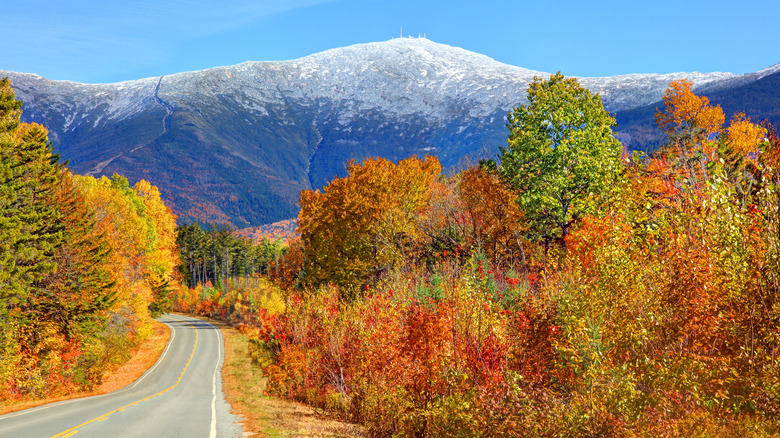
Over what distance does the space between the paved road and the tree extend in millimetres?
18762

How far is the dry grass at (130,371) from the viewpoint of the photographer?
27.2 meters

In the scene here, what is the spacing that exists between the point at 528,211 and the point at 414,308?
43.4 ft

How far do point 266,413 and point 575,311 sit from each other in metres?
17.3

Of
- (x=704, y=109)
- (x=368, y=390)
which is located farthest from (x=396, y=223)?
(x=704, y=109)

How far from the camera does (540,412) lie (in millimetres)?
10086

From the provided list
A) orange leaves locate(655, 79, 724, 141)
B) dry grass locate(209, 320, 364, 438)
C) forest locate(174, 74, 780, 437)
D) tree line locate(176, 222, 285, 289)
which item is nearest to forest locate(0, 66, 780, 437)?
forest locate(174, 74, 780, 437)

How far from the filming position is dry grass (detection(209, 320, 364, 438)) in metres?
17.5

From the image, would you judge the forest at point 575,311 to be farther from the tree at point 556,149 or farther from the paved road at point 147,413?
the paved road at point 147,413

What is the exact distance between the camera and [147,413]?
884 inches

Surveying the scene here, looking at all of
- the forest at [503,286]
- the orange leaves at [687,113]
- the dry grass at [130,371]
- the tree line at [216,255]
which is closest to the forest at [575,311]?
the forest at [503,286]

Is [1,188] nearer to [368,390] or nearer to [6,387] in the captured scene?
[6,387]

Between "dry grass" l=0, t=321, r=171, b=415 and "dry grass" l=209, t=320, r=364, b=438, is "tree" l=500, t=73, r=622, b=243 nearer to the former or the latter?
"dry grass" l=209, t=320, r=364, b=438

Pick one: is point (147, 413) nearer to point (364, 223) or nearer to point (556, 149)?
point (364, 223)

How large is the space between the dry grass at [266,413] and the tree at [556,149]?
49.5ft
